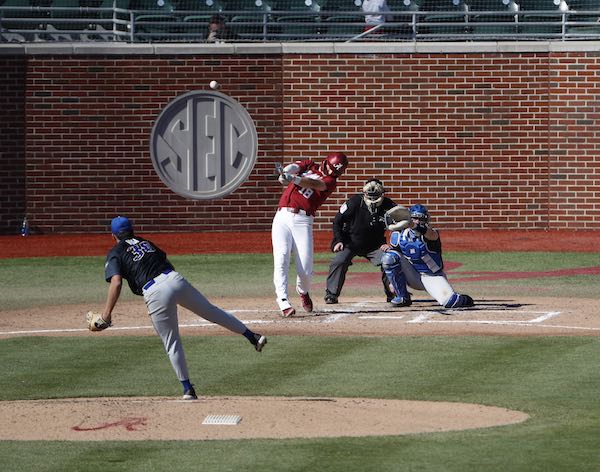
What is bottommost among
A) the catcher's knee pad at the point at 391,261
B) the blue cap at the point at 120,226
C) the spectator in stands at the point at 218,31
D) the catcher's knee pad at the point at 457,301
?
the catcher's knee pad at the point at 457,301

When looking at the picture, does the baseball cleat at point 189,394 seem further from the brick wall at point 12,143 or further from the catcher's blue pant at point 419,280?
the brick wall at point 12,143

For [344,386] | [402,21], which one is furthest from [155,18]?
[344,386]

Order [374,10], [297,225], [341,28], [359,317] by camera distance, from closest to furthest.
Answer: [297,225] < [359,317] < [374,10] < [341,28]

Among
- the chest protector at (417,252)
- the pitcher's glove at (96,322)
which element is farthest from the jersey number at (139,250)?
the chest protector at (417,252)

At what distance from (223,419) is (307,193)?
5781 mm

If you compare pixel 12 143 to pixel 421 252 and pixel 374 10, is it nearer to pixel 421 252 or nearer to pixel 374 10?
pixel 374 10

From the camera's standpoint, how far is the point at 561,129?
85.9ft

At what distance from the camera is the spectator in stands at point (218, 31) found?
85.6 ft

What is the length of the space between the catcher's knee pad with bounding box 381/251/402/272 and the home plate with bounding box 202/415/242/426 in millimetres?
6381

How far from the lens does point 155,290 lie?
10328mm

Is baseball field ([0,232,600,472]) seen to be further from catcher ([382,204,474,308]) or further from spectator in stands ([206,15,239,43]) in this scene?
spectator in stands ([206,15,239,43])

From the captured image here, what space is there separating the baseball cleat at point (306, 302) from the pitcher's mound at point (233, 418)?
4.85 meters

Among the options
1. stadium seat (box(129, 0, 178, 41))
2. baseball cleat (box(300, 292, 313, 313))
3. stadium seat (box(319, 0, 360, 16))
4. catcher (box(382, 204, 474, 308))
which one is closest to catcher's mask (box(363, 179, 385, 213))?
catcher (box(382, 204, 474, 308))

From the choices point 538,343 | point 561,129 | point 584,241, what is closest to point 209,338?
point 538,343
